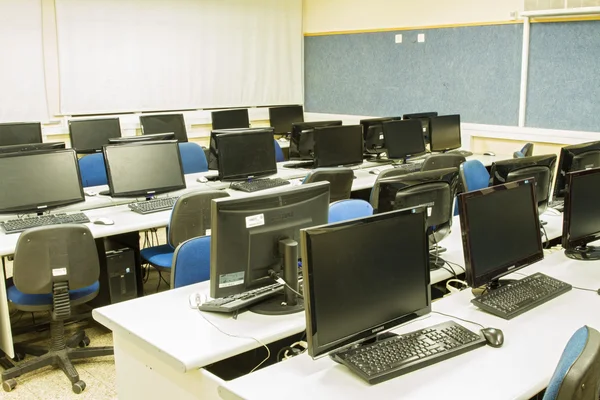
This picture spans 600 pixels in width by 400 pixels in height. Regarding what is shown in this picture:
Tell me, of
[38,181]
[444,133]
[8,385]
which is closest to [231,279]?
[8,385]

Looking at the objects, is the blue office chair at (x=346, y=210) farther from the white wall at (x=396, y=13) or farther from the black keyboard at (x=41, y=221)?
the white wall at (x=396, y=13)

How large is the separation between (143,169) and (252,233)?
2208 mm

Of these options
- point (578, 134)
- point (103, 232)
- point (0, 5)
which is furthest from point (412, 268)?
point (0, 5)

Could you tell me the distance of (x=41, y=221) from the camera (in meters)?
3.68

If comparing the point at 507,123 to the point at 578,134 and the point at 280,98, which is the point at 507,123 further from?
the point at 280,98

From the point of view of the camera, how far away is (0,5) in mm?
6375

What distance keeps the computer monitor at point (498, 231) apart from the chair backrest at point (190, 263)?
1085 millimetres

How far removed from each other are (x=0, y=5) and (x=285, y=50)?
3752 mm

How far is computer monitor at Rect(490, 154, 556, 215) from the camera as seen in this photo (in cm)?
339

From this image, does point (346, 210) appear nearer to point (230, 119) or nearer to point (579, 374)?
point (579, 374)

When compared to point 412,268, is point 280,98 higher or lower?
higher

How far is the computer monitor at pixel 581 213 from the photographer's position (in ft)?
9.73

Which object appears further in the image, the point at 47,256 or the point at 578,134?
the point at 578,134

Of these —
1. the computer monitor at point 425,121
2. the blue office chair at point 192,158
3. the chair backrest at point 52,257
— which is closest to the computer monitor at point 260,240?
the chair backrest at point 52,257
